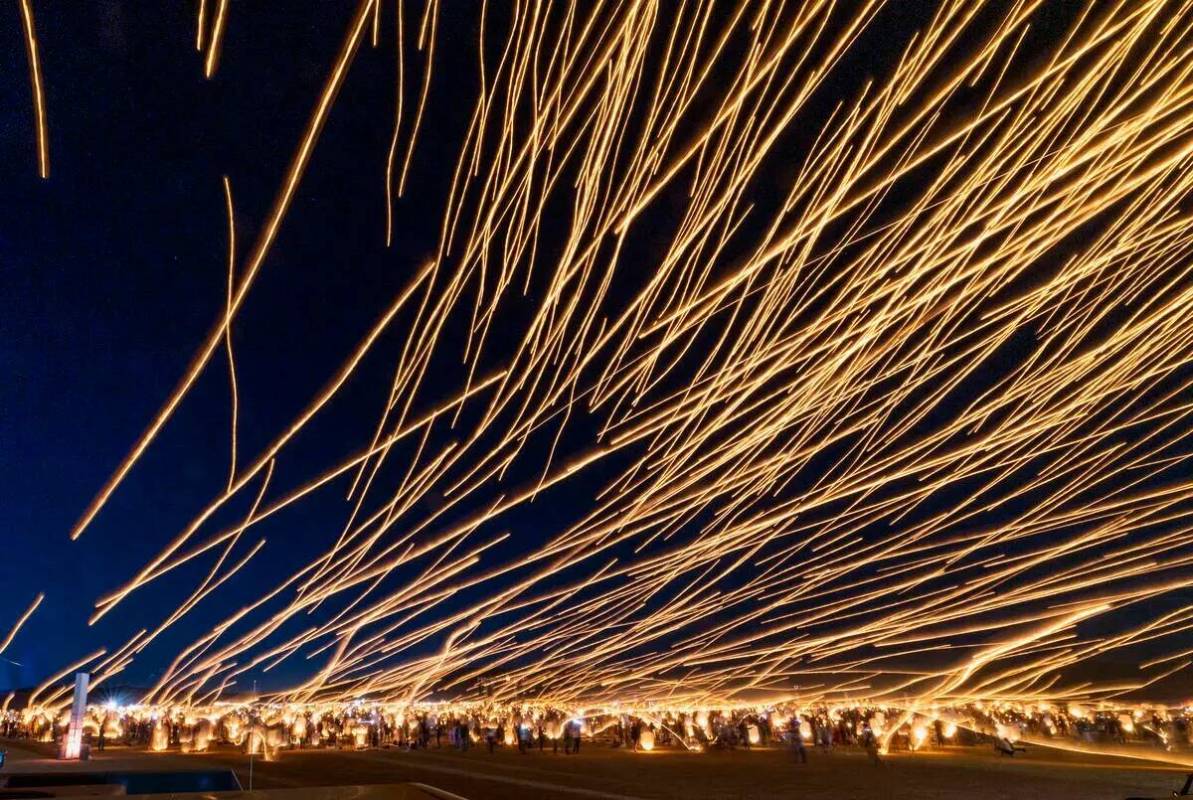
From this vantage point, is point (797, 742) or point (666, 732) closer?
point (797, 742)

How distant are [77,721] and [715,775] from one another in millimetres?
11989

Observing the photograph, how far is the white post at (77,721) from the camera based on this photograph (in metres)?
15.9

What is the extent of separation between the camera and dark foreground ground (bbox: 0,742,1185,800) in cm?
1146

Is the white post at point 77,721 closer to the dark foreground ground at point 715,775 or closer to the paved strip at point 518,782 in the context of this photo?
the dark foreground ground at point 715,775

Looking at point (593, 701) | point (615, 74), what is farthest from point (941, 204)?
point (593, 701)

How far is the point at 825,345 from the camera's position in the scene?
9.33 metres

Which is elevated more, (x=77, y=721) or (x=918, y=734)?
(x=77, y=721)

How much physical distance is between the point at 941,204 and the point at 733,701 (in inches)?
1777

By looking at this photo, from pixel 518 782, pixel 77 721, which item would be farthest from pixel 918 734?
pixel 77 721

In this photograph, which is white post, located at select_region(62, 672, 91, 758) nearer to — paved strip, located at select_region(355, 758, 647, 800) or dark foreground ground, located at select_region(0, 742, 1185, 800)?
dark foreground ground, located at select_region(0, 742, 1185, 800)

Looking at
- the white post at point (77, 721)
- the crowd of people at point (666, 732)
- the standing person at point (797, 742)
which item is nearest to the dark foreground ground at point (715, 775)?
the standing person at point (797, 742)

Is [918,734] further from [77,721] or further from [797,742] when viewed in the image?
[77,721]

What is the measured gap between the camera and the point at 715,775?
48.4ft

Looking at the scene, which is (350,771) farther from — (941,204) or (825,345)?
(941,204)
